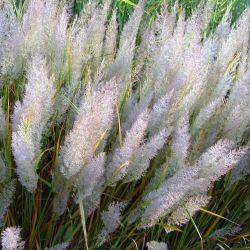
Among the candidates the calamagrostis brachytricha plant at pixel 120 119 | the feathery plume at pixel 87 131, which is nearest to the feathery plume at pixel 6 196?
the calamagrostis brachytricha plant at pixel 120 119

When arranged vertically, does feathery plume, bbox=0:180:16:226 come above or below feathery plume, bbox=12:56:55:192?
below

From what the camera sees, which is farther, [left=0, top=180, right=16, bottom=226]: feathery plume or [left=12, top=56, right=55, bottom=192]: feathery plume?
[left=0, top=180, right=16, bottom=226]: feathery plume

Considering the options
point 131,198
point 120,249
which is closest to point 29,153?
point 131,198

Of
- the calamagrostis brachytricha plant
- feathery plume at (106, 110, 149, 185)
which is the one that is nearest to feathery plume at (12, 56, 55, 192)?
the calamagrostis brachytricha plant

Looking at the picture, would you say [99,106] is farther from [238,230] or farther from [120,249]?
[238,230]

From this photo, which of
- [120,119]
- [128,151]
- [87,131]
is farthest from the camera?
[120,119]

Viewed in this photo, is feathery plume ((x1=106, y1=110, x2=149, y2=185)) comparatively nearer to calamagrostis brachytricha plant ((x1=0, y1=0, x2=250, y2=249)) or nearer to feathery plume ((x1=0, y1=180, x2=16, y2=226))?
calamagrostis brachytricha plant ((x1=0, y1=0, x2=250, y2=249))

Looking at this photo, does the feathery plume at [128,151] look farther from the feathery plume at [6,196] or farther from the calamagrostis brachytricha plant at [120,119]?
the feathery plume at [6,196]

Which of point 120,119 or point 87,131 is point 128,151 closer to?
point 87,131

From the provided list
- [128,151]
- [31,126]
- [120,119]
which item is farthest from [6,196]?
[120,119]
